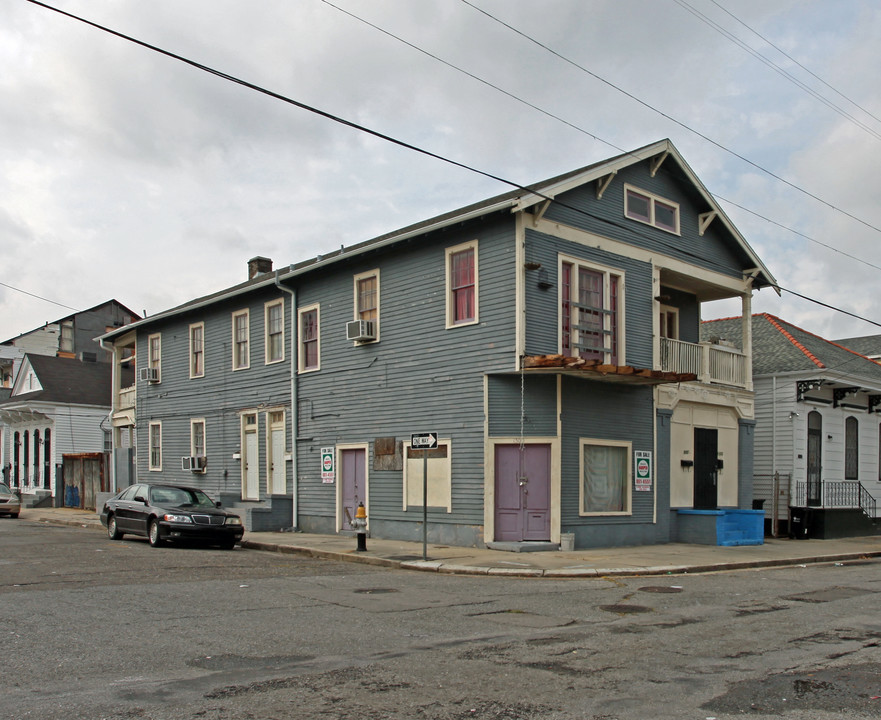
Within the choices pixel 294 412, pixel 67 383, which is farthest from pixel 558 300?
pixel 67 383

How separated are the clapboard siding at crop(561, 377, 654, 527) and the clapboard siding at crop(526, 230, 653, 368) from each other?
0.84 m

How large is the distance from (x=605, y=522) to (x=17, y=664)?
552 inches

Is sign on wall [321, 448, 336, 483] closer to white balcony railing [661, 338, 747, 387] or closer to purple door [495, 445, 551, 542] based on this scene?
purple door [495, 445, 551, 542]

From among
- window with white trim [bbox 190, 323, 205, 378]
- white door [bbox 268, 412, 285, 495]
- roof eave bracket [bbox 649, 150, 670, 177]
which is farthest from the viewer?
window with white trim [bbox 190, 323, 205, 378]

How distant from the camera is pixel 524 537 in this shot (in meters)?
18.5

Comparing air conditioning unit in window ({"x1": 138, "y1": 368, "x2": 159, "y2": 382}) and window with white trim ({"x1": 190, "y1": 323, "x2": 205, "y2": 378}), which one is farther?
air conditioning unit in window ({"x1": 138, "y1": 368, "x2": 159, "y2": 382})

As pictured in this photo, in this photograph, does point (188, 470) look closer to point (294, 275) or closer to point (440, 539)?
point (294, 275)

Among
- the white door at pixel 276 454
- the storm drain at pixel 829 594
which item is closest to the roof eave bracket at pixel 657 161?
the storm drain at pixel 829 594

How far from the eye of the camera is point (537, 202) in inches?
709

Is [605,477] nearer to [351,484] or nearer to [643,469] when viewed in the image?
[643,469]

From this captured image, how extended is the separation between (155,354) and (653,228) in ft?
60.7

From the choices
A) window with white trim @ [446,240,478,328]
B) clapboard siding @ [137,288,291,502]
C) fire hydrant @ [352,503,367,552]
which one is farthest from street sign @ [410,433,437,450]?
clapboard siding @ [137,288,291,502]

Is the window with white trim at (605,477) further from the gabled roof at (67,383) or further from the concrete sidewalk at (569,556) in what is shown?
the gabled roof at (67,383)

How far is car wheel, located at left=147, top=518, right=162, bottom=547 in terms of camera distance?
19.1 metres
